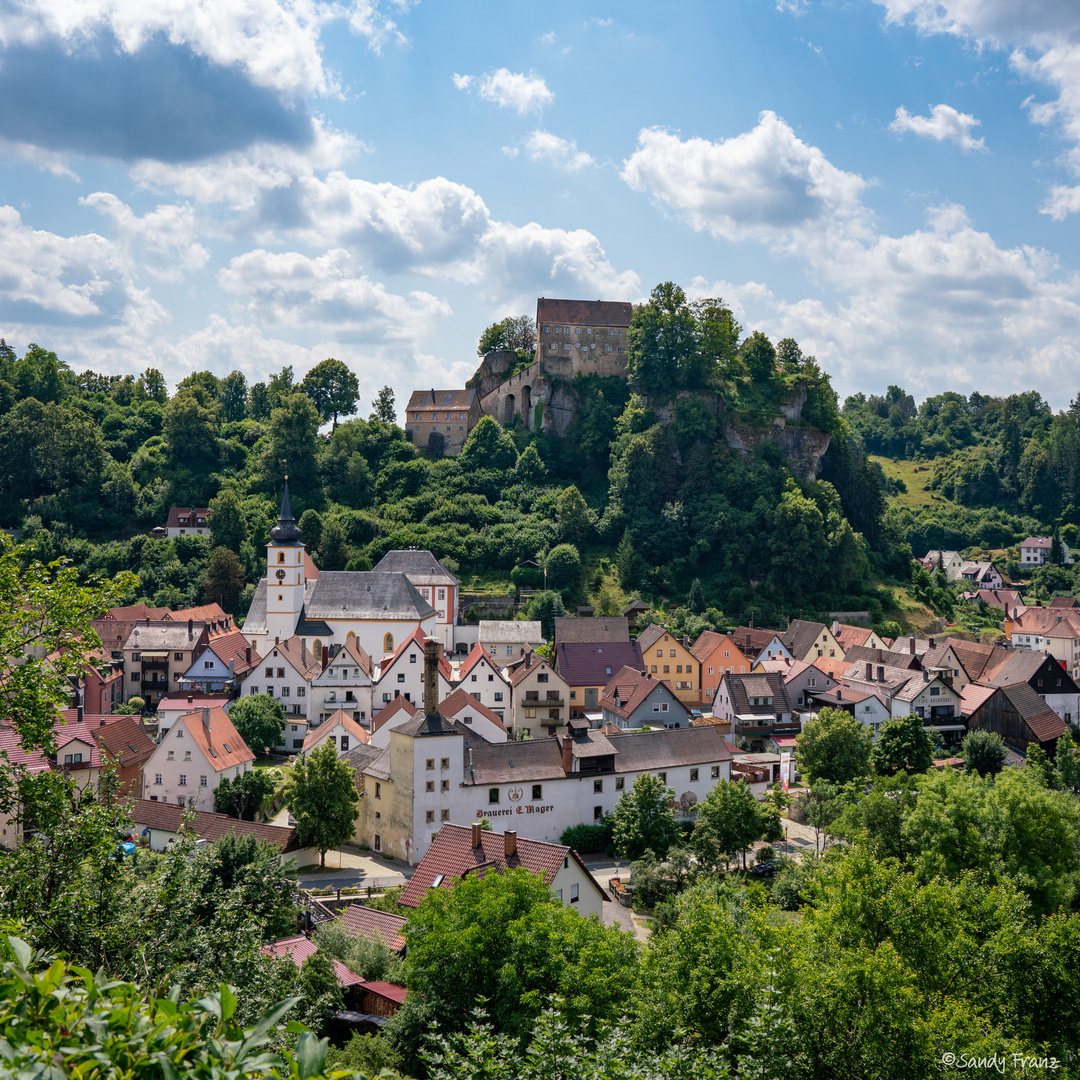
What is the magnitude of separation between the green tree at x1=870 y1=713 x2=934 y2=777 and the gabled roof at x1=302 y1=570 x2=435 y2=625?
30027 millimetres

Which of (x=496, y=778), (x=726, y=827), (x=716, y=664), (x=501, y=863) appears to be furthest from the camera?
(x=716, y=664)

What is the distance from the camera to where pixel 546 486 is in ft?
280

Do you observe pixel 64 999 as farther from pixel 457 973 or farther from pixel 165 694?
pixel 165 694

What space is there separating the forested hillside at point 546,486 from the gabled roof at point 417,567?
8.21 meters

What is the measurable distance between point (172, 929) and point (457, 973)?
945 centimetres

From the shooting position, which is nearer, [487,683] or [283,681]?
[487,683]

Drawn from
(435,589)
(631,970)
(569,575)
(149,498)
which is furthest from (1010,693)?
(149,498)

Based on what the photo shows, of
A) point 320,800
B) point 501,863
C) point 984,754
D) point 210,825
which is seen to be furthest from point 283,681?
point 984,754

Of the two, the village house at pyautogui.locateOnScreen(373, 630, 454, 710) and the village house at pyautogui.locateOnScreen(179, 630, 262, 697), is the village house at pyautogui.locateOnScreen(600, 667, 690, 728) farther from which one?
the village house at pyautogui.locateOnScreen(179, 630, 262, 697)

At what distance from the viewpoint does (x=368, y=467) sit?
292 feet

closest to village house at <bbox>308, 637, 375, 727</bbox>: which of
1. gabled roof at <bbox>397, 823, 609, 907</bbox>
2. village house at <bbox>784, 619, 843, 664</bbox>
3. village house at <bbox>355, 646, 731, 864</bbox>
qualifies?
village house at <bbox>355, 646, 731, 864</bbox>

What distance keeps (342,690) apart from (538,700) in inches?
451

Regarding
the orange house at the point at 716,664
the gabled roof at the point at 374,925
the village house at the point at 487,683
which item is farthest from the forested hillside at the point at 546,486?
the gabled roof at the point at 374,925

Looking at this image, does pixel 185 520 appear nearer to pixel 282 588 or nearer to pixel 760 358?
pixel 282 588
